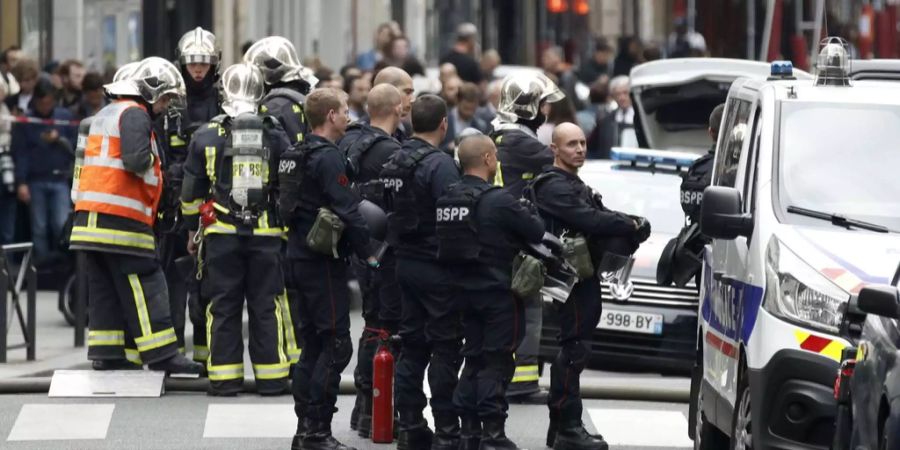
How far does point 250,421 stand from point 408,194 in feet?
7.40

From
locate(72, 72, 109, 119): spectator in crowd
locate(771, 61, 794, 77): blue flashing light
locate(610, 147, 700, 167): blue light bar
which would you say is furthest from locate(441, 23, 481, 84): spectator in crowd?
locate(771, 61, 794, 77): blue flashing light

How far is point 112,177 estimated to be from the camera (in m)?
14.1

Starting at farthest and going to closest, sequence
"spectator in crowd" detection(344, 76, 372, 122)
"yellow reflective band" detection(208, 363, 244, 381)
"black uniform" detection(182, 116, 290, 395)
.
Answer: "spectator in crowd" detection(344, 76, 372, 122) < "yellow reflective band" detection(208, 363, 244, 381) < "black uniform" detection(182, 116, 290, 395)

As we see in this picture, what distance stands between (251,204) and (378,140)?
4.75 ft

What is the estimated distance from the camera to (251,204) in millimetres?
13641

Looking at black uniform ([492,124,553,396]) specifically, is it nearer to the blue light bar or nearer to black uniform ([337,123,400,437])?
black uniform ([337,123,400,437])

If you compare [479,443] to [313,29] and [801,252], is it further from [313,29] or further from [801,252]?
[313,29]

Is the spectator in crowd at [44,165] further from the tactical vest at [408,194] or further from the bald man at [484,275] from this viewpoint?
the bald man at [484,275]

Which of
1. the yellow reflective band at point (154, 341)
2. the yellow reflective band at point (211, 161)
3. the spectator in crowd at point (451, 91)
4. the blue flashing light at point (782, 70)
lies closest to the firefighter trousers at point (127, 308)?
the yellow reflective band at point (154, 341)

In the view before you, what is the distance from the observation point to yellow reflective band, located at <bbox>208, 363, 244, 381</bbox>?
14008mm

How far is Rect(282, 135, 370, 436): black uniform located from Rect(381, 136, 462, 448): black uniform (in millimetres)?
240

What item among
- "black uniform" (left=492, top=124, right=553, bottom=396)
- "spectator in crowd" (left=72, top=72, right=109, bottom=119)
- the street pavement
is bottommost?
the street pavement

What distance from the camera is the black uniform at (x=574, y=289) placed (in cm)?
1198

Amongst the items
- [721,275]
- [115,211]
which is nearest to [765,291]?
[721,275]
